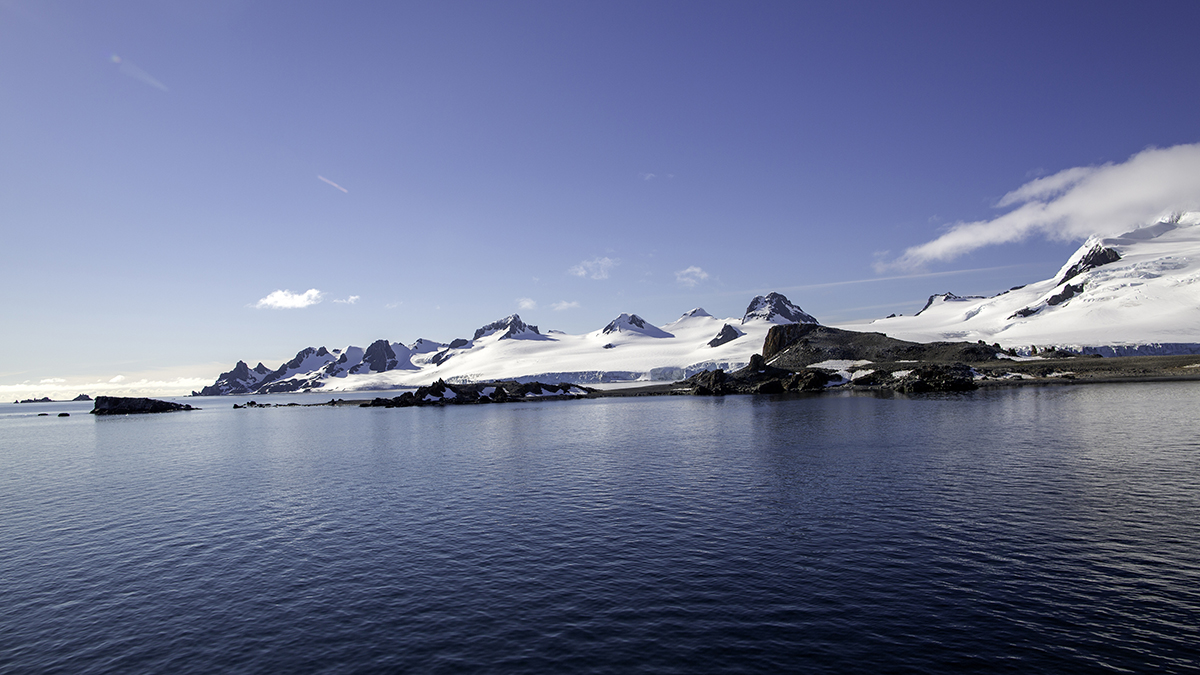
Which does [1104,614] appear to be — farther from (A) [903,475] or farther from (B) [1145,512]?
(A) [903,475]

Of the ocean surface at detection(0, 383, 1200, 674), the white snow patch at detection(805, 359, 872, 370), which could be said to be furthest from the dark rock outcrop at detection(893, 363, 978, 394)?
the ocean surface at detection(0, 383, 1200, 674)

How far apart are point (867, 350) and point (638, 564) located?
7054 inches

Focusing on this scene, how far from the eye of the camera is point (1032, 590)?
59.6ft

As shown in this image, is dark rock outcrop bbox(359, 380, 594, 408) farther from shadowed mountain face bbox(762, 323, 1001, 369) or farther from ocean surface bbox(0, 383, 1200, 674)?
ocean surface bbox(0, 383, 1200, 674)

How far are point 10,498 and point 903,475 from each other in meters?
60.8

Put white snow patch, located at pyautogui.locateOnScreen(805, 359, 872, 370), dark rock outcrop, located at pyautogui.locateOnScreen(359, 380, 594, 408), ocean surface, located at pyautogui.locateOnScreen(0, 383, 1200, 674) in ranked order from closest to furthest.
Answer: ocean surface, located at pyautogui.locateOnScreen(0, 383, 1200, 674) → white snow patch, located at pyautogui.locateOnScreen(805, 359, 872, 370) → dark rock outcrop, located at pyautogui.locateOnScreen(359, 380, 594, 408)

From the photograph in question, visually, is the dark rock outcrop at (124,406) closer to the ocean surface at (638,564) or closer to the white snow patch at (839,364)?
the ocean surface at (638,564)

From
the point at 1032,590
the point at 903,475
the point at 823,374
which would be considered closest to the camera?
the point at 1032,590

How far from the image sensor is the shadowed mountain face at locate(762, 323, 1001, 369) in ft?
564

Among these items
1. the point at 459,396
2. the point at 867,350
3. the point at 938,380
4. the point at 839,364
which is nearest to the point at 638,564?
the point at 938,380

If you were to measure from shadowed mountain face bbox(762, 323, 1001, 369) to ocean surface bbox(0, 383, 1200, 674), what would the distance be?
5241 inches

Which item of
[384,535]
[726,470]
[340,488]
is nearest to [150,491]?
[340,488]

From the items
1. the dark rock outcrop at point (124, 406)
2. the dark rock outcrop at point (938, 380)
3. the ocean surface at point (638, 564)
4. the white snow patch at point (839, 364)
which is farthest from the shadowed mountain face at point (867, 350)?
the dark rock outcrop at point (124, 406)

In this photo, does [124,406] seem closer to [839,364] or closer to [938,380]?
[839,364]
